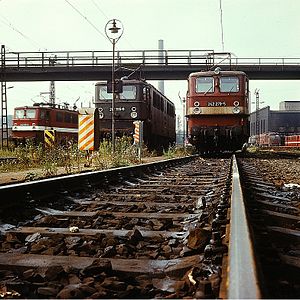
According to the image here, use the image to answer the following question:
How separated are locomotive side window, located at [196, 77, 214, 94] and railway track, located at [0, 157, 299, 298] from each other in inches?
469

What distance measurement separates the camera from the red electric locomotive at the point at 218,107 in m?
16.4

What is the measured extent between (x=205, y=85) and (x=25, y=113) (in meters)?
14.0

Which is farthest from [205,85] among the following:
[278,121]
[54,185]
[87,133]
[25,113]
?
[278,121]

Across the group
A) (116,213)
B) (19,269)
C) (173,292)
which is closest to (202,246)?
(173,292)

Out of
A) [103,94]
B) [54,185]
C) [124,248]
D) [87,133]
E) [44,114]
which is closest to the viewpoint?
[124,248]

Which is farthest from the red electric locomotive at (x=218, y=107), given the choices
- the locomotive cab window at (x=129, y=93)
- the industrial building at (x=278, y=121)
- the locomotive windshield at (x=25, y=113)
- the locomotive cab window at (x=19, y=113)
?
the industrial building at (x=278, y=121)

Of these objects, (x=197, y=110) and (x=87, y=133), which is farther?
(x=197, y=110)

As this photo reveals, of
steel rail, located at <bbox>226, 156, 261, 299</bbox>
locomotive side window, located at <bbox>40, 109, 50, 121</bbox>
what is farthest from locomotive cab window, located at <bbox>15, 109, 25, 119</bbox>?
steel rail, located at <bbox>226, 156, 261, 299</bbox>

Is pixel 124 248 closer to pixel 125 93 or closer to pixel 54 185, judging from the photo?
pixel 54 185

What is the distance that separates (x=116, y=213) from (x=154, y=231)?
0.83 m

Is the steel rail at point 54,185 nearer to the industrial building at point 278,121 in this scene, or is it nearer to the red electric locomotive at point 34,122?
the red electric locomotive at point 34,122

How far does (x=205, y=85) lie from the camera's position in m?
16.8

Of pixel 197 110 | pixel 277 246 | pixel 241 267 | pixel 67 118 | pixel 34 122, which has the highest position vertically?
pixel 67 118

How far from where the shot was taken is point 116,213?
4105 mm
